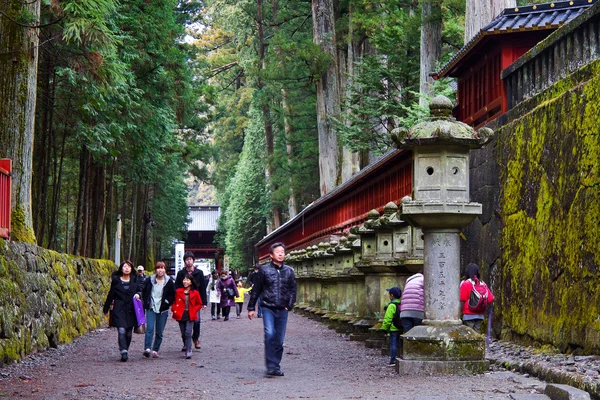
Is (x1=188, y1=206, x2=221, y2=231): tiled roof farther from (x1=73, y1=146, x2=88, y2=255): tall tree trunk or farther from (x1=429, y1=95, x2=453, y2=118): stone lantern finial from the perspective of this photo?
(x1=429, y1=95, x2=453, y2=118): stone lantern finial

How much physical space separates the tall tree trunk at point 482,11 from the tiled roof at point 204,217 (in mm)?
75831

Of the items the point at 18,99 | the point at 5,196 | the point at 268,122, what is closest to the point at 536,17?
the point at 18,99

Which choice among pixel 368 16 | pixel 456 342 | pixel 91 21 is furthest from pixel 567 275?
pixel 368 16

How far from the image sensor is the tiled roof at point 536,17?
1582cm

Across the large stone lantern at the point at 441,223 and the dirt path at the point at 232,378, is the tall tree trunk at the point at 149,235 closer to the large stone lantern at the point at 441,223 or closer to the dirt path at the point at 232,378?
the dirt path at the point at 232,378

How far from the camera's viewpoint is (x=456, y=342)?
10.8m

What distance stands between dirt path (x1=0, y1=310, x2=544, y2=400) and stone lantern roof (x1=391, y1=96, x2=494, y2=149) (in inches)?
107

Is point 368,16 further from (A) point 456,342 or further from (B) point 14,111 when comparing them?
(A) point 456,342

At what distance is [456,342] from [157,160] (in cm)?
1893

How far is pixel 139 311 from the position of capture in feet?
49.3

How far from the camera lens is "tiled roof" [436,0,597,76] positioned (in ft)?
51.9

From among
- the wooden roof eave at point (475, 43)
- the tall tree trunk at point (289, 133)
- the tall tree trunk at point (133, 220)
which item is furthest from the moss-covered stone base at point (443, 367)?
the tall tree trunk at point (289, 133)

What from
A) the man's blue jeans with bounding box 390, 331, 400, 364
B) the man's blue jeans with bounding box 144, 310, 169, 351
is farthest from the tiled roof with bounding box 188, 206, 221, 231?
the man's blue jeans with bounding box 390, 331, 400, 364

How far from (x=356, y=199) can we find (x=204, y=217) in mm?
70860
